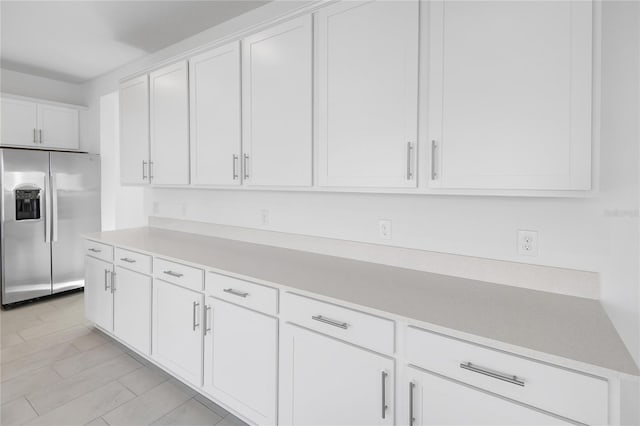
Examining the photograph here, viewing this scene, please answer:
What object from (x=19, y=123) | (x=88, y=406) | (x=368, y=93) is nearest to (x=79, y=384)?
(x=88, y=406)

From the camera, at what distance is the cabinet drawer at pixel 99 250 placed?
2.76 meters

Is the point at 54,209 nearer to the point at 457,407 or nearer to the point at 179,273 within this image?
the point at 179,273

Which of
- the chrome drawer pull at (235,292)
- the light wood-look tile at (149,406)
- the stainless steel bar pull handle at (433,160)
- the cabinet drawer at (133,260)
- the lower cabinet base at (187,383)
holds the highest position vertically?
the stainless steel bar pull handle at (433,160)

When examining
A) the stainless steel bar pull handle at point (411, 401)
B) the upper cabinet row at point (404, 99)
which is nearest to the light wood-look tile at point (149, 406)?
the upper cabinet row at point (404, 99)

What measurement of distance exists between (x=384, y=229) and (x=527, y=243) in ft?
2.35

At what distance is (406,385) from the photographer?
50.4 inches

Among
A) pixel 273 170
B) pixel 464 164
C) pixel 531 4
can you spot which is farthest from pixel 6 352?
pixel 531 4

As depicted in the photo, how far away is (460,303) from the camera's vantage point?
54.1 inches

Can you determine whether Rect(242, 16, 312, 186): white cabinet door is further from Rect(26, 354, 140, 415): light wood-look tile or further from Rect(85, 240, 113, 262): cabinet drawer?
Rect(26, 354, 140, 415): light wood-look tile

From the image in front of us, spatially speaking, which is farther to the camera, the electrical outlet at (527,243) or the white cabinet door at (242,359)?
the white cabinet door at (242,359)

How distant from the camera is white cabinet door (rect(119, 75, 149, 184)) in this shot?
297 cm

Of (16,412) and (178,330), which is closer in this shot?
(16,412)

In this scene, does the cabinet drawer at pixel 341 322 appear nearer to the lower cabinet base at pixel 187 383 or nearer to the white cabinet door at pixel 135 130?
the lower cabinet base at pixel 187 383

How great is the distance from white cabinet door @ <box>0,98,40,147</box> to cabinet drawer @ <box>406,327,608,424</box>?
474cm
